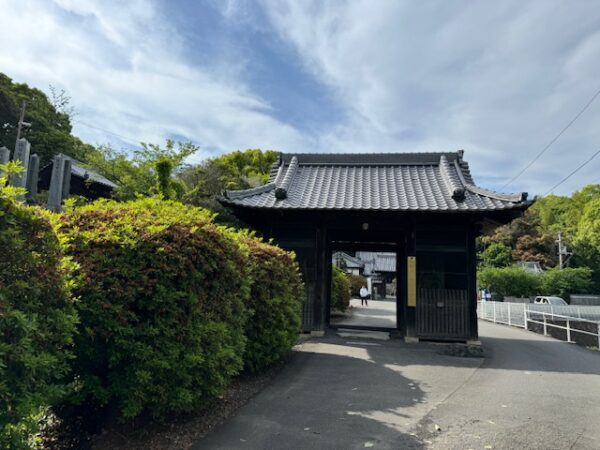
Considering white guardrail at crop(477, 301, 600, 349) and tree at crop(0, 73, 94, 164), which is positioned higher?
tree at crop(0, 73, 94, 164)

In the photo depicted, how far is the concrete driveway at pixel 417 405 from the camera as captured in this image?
3955 mm

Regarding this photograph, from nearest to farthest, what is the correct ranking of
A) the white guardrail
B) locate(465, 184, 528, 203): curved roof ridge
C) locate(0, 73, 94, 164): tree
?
locate(465, 184, 528, 203): curved roof ridge
the white guardrail
locate(0, 73, 94, 164): tree

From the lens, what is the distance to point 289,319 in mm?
6891

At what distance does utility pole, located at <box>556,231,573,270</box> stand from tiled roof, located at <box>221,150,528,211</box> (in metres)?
32.5

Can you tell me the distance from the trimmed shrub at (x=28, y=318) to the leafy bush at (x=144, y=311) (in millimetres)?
558

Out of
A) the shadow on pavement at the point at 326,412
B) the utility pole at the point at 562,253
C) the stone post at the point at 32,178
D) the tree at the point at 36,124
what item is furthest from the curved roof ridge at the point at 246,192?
the utility pole at the point at 562,253

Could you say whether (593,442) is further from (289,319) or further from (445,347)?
(445,347)

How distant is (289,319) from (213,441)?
10.4 ft

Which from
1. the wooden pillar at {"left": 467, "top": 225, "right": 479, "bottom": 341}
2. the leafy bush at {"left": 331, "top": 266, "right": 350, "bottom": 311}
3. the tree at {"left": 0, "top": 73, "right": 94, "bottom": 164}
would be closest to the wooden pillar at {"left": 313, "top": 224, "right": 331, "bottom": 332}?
the wooden pillar at {"left": 467, "top": 225, "right": 479, "bottom": 341}

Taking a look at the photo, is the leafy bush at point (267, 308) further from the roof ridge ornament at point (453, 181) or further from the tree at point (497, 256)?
the tree at point (497, 256)

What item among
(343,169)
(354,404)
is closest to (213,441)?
(354,404)

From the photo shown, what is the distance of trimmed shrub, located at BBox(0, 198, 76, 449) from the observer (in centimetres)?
221

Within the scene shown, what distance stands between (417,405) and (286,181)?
7.29m

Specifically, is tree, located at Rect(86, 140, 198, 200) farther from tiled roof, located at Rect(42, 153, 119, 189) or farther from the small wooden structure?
the small wooden structure
